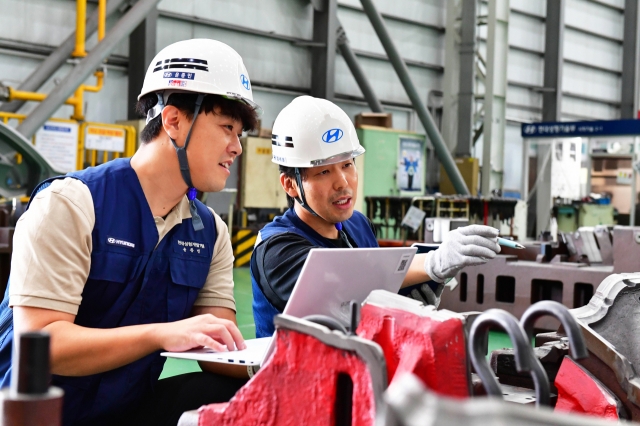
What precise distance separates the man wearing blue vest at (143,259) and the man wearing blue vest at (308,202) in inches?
6.9

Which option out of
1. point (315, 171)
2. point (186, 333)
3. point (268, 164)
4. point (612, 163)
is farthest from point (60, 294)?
point (612, 163)

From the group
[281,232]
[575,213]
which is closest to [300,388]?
[281,232]

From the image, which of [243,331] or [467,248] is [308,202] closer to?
[467,248]

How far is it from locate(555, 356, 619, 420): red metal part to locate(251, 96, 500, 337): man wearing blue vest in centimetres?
66

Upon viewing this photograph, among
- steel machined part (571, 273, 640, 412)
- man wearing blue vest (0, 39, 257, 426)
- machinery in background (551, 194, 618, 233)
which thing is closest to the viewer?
steel machined part (571, 273, 640, 412)

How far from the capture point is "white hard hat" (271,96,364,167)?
7.69 ft

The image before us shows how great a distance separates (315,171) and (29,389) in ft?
5.25

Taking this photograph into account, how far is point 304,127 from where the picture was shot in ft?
7.72

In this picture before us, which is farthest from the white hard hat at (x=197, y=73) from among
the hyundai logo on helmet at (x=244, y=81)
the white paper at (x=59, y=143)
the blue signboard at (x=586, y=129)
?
the blue signboard at (x=586, y=129)

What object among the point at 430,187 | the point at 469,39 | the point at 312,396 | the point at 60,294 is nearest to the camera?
the point at 312,396

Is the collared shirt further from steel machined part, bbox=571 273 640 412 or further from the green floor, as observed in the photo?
the green floor

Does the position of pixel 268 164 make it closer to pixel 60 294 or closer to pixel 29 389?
pixel 60 294

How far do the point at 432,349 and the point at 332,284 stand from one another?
13.2 inches

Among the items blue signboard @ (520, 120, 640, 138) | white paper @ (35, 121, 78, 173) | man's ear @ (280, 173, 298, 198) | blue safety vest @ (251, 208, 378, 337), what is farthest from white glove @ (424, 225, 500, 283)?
blue signboard @ (520, 120, 640, 138)
